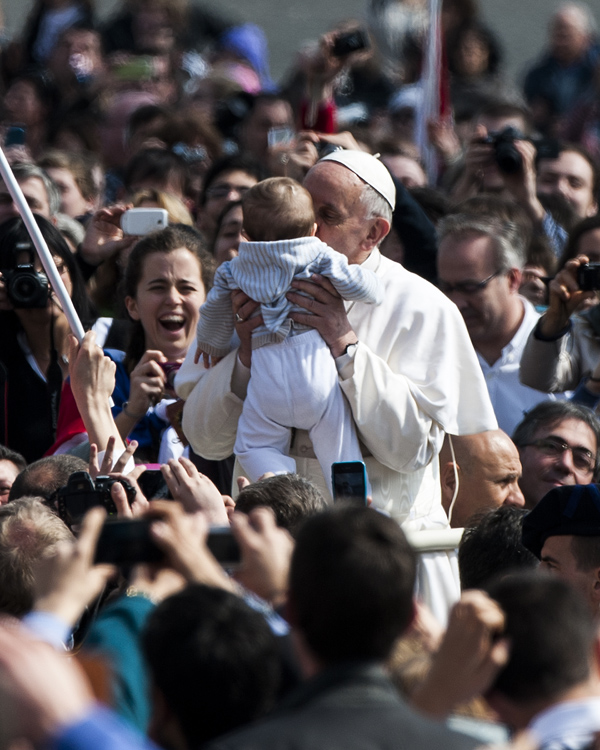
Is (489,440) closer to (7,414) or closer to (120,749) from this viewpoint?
(7,414)

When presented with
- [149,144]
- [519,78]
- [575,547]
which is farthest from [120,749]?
[519,78]

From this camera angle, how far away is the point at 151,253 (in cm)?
547

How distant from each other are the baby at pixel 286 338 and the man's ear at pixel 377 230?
223 millimetres

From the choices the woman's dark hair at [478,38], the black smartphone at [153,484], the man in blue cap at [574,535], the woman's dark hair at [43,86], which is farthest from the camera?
the woman's dark hair at [478,38]

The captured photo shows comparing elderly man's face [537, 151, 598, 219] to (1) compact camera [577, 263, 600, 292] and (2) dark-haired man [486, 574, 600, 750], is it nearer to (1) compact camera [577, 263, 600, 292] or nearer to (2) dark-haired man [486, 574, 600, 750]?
(1) compact camera [577, 263, 600, 292]

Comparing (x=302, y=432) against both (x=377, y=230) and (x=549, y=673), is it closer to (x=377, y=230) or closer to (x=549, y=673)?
(x=377, y=230)

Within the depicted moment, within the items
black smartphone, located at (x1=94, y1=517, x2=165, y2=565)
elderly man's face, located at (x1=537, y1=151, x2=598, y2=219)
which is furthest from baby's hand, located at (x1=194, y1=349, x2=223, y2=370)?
elderly man's face, located at (x1=537, y1=151, x2=598, y2=219)

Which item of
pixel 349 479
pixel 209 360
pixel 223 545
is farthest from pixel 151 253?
pixel 223 545

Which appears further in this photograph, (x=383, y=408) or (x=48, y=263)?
(x=48, y=263)

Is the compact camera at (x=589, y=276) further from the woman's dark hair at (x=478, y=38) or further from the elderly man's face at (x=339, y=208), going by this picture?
the woman's dark hair at (x=478, y=38)

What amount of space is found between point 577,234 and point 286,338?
2050 millimetres

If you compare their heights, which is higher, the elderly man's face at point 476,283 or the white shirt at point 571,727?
the white shirt at point 571,727

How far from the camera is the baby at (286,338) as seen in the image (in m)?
4.16

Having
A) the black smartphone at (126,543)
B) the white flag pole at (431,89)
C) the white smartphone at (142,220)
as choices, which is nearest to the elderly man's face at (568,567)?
the black smartphone at (126,543)
